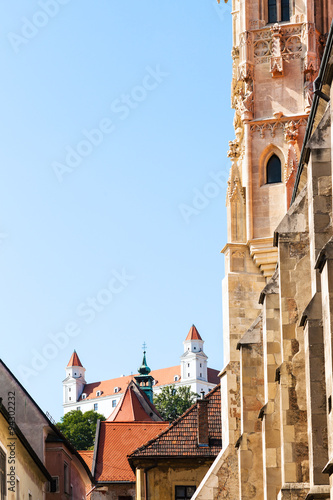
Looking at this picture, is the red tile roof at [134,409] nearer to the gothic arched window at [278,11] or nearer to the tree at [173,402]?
the gothic arched window at [278,11]

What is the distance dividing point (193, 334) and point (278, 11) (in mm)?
160558

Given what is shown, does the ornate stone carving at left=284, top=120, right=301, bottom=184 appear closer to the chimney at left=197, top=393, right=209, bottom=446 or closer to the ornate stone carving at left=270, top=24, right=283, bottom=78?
the ornate stone carving at left=270, top=24, right=283, bottom=78

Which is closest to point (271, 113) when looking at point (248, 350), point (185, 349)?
point (248, 350)

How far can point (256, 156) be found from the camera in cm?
3152

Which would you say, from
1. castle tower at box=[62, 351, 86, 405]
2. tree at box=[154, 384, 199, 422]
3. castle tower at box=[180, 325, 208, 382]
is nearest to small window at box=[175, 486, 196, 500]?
tree at box=[154, 384, 199, 422]

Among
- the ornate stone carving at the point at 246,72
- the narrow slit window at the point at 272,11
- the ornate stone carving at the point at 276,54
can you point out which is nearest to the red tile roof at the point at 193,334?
the narrow slit window at the point at 272,11

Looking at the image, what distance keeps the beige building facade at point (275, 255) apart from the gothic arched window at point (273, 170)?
0.13ft

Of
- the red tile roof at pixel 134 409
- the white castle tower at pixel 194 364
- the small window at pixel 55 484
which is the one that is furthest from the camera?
the white castle tower at pixel 194 364

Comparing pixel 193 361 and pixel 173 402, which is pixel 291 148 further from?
pixel 193 361

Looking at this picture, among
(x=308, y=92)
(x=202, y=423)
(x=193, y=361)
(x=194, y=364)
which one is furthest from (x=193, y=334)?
(x=308, y=92)

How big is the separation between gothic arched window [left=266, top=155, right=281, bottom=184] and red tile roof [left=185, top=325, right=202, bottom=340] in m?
160

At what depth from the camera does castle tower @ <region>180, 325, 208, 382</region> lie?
182562 mm

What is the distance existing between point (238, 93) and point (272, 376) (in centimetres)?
1230

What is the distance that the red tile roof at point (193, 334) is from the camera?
627ft
